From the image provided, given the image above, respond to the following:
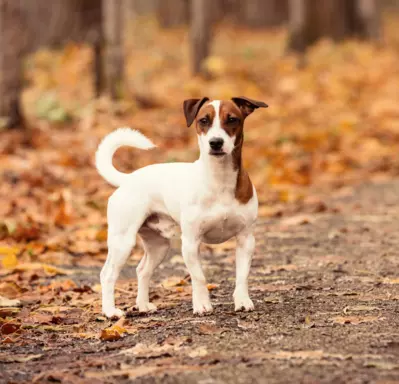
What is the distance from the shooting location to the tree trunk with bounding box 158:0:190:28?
3338 cm

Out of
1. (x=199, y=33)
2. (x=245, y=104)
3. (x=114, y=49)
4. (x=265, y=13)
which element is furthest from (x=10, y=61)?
(x=265, y=13)

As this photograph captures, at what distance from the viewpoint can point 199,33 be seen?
18.5 m

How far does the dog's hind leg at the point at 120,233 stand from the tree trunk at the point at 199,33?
13.2m

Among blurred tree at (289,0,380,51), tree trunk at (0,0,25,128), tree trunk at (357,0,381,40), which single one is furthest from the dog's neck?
tree trunk at (357,0,381,40)

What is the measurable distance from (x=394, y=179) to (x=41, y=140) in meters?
4.71

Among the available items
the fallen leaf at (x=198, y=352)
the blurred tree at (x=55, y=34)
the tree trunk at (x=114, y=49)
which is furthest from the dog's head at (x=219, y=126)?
the tree trunk at (x=114, y=49)

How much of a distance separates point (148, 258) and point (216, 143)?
3.62 feet

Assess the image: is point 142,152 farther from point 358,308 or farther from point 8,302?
point 358,308

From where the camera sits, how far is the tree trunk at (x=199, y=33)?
59.6 feet

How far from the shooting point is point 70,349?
4641mm

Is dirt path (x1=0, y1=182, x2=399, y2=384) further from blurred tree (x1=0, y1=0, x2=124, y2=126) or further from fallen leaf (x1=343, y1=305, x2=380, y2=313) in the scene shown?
blurred tree (x1=0, y1=0, x2=124, y2=126)

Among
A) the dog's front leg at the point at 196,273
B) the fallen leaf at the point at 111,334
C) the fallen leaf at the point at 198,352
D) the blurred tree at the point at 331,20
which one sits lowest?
the fallen leaf at the point at 111,334

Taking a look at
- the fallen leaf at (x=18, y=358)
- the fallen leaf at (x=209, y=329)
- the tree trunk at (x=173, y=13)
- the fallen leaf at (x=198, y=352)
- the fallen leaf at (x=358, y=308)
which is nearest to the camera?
the fallen leaf at (x=198, y=352)

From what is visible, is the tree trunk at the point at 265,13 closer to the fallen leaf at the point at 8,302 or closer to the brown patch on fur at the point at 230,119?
the fallen leaf at the point at 8,302
